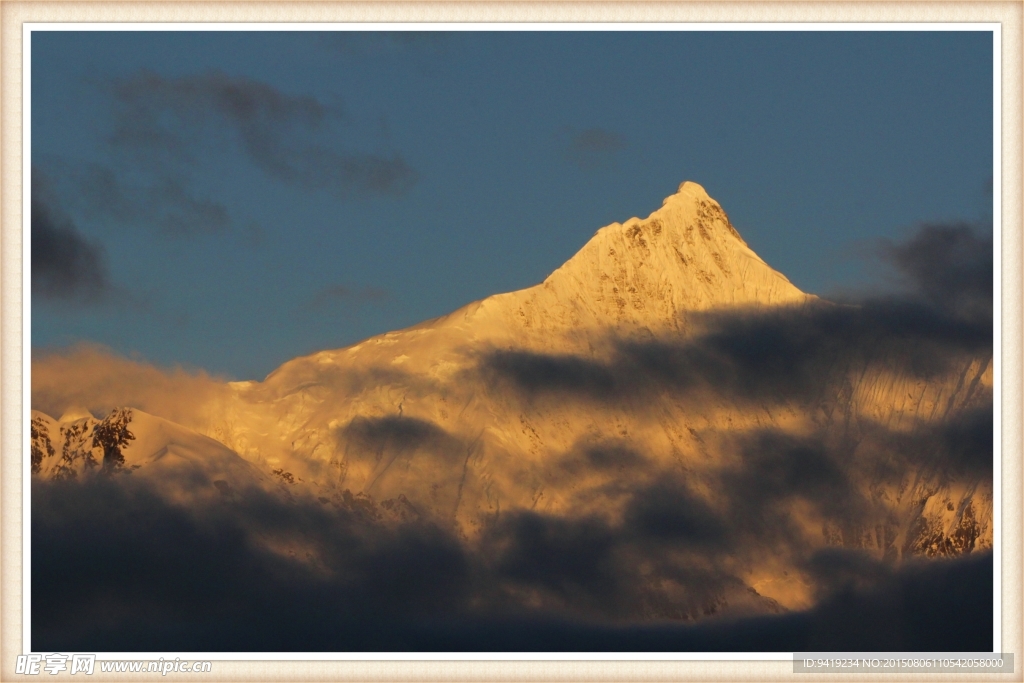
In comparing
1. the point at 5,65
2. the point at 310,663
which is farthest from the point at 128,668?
the point at 5,65

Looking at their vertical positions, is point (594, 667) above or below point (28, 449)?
below

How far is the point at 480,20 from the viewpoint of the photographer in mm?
123750

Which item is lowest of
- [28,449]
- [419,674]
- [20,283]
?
[419,674]

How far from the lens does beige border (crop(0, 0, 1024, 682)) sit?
4769 inches

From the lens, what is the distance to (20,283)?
4766 inches

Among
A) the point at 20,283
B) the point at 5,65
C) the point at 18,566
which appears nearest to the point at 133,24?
the point at 5,65

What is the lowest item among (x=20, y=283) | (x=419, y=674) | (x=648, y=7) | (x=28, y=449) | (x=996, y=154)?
(x=419, y=674)

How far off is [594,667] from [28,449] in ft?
137

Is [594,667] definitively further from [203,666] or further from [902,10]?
[902,10]

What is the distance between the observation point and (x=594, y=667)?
404ft

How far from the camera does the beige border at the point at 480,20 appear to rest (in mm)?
121125

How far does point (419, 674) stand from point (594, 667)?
40.1 ft

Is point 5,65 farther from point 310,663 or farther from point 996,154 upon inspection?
point 996,154

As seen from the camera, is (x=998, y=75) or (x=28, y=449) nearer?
(x=28, y=449)
